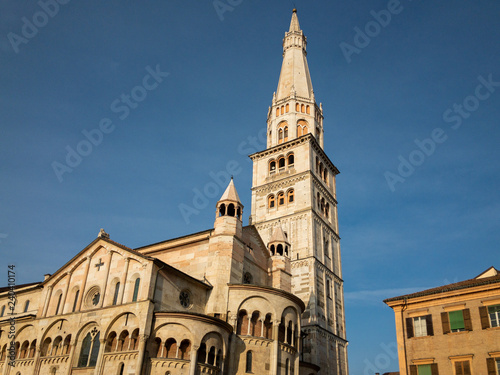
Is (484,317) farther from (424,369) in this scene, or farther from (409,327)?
(424,369)

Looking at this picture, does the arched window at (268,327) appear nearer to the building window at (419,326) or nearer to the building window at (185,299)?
the building window at (185,299)

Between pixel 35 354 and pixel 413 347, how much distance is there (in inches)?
1065

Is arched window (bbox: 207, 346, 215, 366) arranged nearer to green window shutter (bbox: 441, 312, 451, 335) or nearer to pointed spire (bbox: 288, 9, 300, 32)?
green window shutter (bbox: 441, 312, 451, 335)

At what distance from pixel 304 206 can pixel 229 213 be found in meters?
17.7

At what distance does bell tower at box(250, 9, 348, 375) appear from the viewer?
45844 millimetres

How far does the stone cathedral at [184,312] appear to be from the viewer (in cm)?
2827

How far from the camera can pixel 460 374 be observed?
89.7 ft

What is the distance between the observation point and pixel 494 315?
27719mm

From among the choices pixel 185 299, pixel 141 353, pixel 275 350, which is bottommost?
pixel 141 353

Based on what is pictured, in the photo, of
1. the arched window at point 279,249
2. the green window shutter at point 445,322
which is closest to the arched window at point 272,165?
the arched window at point 279,249

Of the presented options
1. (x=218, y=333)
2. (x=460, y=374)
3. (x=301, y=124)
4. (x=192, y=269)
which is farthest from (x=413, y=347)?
(x=301, y=124)

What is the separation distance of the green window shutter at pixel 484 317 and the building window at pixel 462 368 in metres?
2.45

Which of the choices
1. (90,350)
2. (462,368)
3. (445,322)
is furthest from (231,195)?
(462,368)

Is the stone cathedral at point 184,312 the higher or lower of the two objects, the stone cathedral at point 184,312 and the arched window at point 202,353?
the higher
